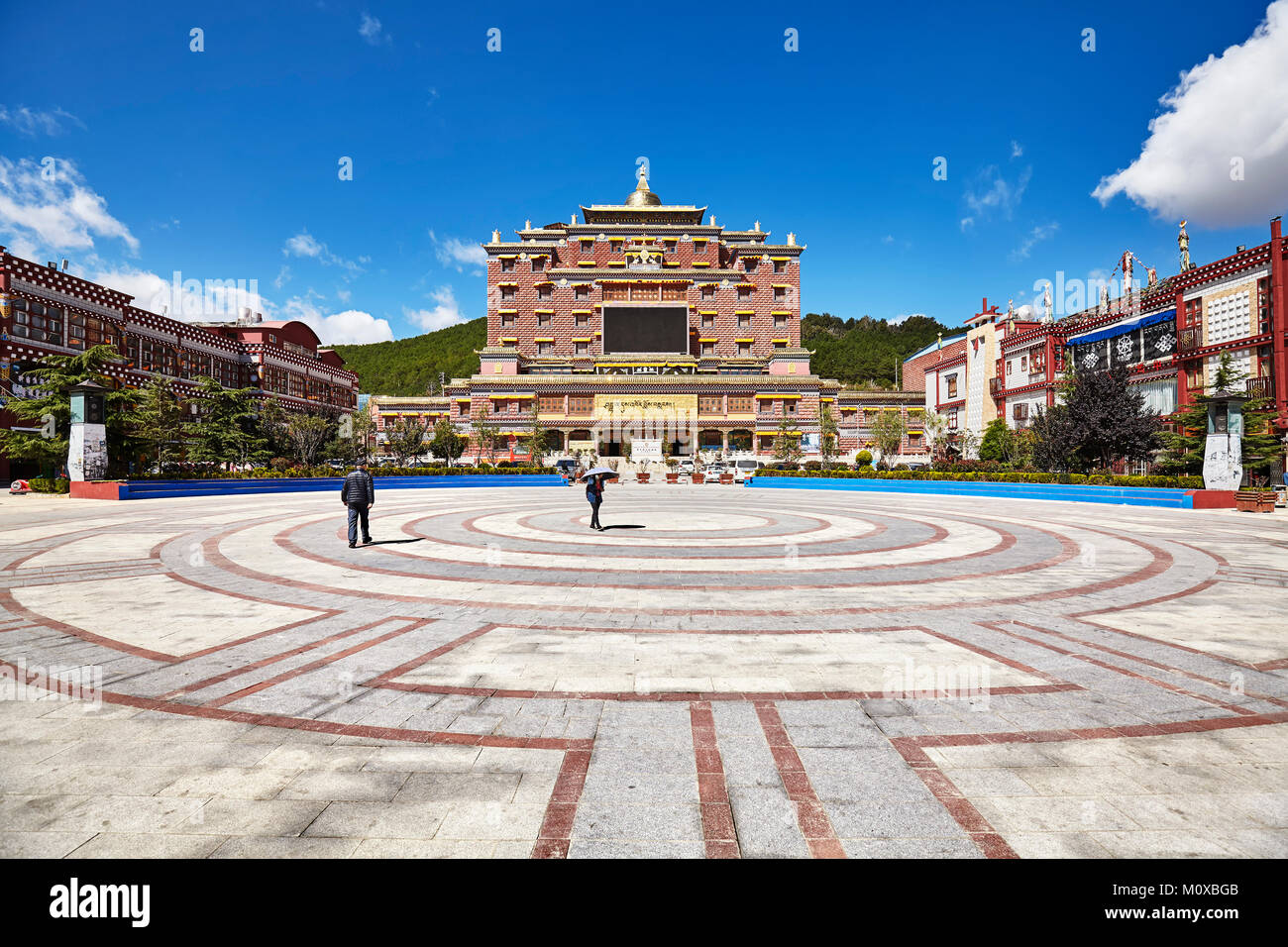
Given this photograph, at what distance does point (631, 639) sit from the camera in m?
5.82

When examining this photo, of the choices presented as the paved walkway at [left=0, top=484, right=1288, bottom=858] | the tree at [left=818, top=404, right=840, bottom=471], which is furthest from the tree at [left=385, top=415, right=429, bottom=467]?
the paved walkway at [left=0, top=484, right=1288, bottom=858]

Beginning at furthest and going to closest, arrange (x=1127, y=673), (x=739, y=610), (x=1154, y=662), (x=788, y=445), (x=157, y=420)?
(x=788, y=445) → (x=157, y=420) → (x=739, y=610) → (x=1154, y=662) → (x=1127, y=673)

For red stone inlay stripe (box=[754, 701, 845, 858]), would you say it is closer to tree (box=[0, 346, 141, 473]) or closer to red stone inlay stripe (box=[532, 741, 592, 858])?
red stone inlay stripe (box=[532, 741, 592, 858])

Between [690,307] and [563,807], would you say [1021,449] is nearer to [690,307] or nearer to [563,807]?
[690,307]

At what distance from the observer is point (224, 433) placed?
1253 inches

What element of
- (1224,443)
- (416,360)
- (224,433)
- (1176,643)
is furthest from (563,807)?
(416,360)

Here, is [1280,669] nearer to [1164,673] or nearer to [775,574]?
[1164,673]

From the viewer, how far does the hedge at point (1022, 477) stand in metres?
22.8

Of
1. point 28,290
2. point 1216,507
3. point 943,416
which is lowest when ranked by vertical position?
point 1216,507

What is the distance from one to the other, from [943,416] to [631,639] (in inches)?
2321

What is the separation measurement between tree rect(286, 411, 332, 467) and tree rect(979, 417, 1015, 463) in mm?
42756

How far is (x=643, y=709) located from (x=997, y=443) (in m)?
45.6

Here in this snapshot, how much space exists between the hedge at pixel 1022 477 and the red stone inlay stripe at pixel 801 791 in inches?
1021
